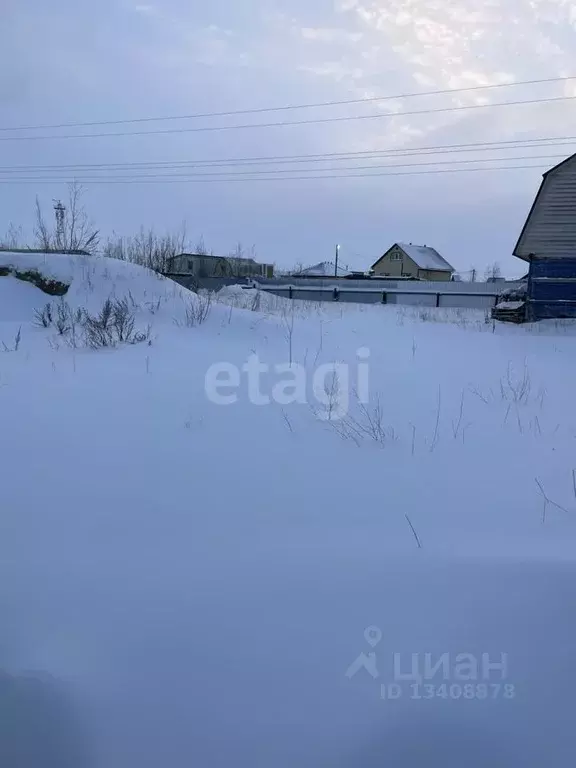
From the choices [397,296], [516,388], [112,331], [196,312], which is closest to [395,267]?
[397,296]

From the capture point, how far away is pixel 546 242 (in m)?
14.3

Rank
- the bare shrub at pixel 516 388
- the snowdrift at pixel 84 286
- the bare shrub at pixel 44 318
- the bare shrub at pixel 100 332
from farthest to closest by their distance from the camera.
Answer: the snowdrift at pixel 84 286, the bare shrub at pixel 44 318, the bare shrub at pixel 100 332, the bare shrub at pixel 516 388

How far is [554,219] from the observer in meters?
14.3

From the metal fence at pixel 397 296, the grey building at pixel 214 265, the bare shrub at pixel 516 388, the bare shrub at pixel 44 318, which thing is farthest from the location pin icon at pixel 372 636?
the grey building at pixel 214 265

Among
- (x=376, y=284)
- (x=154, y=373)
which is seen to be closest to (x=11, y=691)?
(x=154, y=373)

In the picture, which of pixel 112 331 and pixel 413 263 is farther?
Result: pixel 413 263

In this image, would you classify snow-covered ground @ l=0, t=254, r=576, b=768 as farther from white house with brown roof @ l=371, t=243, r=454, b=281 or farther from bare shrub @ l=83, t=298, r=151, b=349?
white house with brown roof @ l=371, t=243, r=454, b=281

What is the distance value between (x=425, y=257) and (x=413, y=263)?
8.60 feet

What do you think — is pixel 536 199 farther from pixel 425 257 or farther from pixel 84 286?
pixel 425 257

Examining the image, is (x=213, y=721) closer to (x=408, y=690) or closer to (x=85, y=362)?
(x=408, y=690)

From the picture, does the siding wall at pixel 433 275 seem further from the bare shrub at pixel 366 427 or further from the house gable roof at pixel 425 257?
the bare shrub at pixel 366 427
